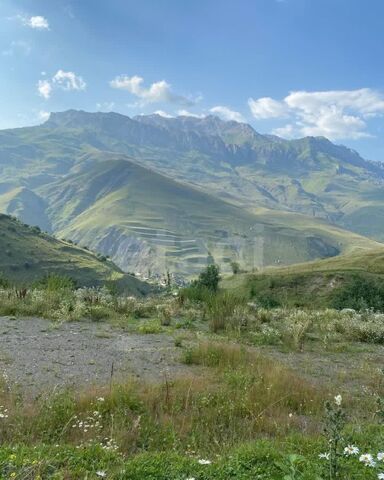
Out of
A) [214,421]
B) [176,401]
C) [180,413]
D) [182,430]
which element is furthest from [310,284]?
[182,430]

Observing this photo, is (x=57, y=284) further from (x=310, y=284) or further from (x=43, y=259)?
(x=43, y=259)

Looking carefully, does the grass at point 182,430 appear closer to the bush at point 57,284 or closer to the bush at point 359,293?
the bush at point 57,284

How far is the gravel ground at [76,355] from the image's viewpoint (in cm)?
856

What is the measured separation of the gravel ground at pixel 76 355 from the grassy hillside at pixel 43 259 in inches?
3953

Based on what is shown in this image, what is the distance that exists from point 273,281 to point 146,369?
1820 inches

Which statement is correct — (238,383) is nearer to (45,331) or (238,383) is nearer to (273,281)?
(45,331)

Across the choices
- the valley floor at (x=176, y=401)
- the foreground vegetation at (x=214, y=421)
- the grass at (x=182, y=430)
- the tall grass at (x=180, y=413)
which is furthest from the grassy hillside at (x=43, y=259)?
the grass at (x=182, y=430)

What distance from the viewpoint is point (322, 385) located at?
9055mm

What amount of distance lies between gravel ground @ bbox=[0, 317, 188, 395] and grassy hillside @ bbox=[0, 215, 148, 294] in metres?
100

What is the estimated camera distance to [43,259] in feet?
438

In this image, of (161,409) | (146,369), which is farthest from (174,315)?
(161,409)

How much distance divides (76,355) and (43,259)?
129432mm

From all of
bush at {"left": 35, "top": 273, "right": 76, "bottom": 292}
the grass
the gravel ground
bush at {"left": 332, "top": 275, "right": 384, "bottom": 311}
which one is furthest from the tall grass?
bush at {"left": 332, "top": 275, "right": 384, "bottom": 311}

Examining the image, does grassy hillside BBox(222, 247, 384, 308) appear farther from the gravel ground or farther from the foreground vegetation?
the foreground vegetation
